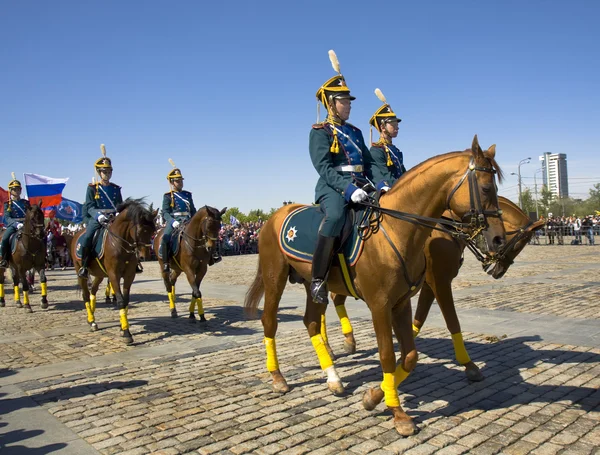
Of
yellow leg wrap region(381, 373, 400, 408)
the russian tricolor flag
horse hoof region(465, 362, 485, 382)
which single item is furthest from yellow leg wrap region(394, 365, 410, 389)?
the russian tricolor flag

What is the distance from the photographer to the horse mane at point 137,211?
9742mm

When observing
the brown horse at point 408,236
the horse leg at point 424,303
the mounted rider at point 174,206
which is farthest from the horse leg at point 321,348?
the mounted rider at point 174,206

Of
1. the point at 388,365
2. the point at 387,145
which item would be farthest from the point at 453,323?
the point at 387,145

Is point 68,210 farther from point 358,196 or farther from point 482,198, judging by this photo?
point 482,198

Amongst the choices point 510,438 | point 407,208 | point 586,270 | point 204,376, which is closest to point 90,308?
point 204,376

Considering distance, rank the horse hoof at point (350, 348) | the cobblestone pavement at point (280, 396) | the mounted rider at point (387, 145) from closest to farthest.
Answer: the cobblestone pavement at point (280, 396)
the mounted rider at point (387, 145)
the horse hoof at point (350, 348)

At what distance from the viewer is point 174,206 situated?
12.4 metres

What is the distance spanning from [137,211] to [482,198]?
748cm

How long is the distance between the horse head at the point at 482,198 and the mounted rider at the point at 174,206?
8525mm

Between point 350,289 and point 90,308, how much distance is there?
295 inches

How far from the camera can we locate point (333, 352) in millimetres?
7547

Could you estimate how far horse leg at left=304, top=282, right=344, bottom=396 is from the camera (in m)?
5.57

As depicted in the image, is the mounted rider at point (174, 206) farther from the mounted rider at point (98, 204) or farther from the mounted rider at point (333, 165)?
the mounted rider at point (333, 165)

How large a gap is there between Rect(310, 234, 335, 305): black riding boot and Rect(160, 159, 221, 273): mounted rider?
7.18 meters
